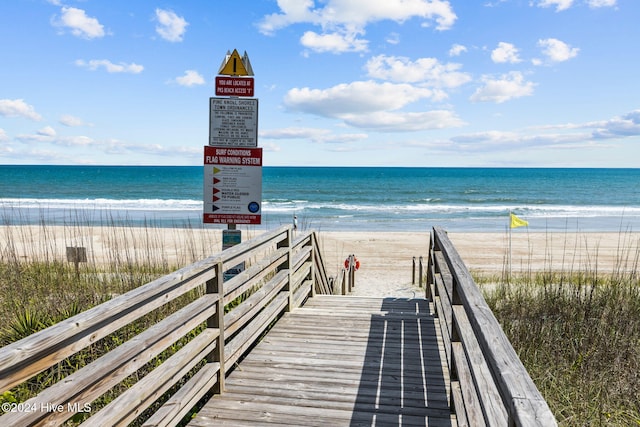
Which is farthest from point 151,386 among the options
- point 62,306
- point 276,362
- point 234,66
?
point 234,66

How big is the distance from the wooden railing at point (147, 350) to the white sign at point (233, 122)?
1288mm

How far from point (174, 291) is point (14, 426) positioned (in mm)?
1368

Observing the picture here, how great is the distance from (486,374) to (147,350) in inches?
70.9

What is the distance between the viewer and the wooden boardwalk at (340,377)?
3.44 meters

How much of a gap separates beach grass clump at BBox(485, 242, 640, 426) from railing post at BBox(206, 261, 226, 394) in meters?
2.75

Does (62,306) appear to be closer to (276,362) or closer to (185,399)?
(276,362)

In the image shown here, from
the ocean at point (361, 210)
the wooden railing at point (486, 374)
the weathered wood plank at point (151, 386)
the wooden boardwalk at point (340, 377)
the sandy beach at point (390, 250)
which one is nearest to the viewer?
the wooden railing at point (486, 374)

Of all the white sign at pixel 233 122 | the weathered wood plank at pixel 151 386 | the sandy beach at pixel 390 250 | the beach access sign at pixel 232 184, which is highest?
the white sign at pixel 233 122

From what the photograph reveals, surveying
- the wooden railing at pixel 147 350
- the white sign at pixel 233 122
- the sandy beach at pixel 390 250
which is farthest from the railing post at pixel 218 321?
the sandy beach at pixel 390 250

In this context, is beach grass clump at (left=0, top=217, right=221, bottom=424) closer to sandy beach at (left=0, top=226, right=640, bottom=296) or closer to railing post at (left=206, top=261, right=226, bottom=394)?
railing post at (left=206, top=261, right=226, bottom=394)

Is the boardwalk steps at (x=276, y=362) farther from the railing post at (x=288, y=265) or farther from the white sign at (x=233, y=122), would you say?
the white sign at (x=233, y=122)

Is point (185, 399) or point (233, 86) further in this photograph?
point (233, 86)

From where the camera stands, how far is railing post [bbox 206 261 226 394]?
12.0 ft

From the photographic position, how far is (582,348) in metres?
5.34
